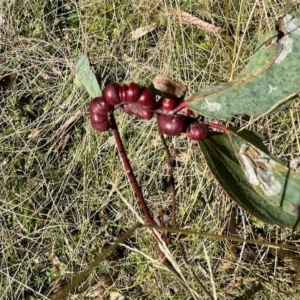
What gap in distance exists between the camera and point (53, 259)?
184 centimetres

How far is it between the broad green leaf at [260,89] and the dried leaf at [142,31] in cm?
101

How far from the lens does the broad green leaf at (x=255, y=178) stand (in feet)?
3.76

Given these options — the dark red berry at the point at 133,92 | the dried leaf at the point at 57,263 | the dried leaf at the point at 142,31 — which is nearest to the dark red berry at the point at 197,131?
the dark red berry at the point at 133,92

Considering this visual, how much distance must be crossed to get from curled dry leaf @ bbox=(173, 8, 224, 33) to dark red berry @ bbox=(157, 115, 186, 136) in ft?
3.36

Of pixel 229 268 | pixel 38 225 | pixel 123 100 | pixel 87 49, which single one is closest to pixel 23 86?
pixel 87 49

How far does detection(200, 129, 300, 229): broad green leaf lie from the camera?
1.14 meters

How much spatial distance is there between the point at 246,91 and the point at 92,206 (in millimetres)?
971

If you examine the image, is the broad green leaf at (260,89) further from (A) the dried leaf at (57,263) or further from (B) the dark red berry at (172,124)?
(A) the dried leaf at (57,263)

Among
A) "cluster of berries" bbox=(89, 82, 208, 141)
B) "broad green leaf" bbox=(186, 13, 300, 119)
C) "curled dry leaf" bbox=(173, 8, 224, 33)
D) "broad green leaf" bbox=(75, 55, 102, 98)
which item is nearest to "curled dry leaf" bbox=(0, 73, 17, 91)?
"curled dry leaf" bbox=(173, 8, 224, 33)

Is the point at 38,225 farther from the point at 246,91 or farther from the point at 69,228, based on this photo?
the point at 246,91

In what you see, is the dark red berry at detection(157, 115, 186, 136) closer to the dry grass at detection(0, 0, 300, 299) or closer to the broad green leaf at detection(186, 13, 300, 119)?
the broad green leaf at detection(186, 13, 300, 119)

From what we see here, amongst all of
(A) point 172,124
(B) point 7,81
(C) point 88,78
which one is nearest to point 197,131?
(A) point 172,124

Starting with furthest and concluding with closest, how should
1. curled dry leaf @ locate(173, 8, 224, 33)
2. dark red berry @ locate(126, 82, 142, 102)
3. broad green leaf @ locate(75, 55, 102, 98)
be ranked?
curled dry leaf @ locate(173, 8, 224, 33) → broad green leaf @ locate(75, 55, 102, 98) → dark red berry @ locate(126, 82, 142, 102)

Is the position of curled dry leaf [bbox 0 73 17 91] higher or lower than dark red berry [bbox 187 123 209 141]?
higher
